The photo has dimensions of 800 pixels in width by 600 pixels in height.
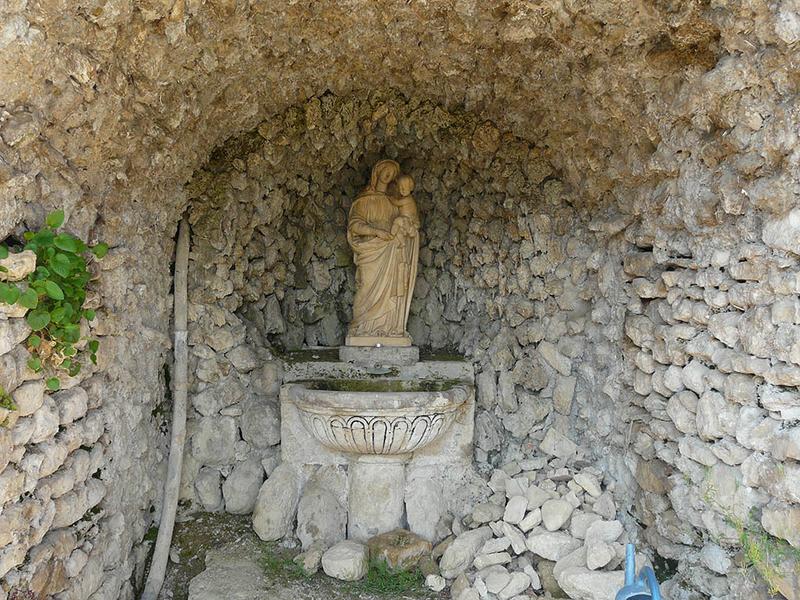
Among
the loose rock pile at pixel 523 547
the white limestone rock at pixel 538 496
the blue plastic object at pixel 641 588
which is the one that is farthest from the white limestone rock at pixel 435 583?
the blue plastic object at pixel 641 588

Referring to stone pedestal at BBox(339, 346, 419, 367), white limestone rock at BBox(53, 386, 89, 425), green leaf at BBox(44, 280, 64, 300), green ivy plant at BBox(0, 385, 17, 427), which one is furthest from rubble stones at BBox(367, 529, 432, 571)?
green leaf at BBox(44, 280, 64, 300)

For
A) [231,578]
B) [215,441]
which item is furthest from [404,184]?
[231,578]

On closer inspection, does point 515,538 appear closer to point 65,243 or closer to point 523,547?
point 523,547

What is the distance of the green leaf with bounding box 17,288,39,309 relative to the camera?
227 centimetres

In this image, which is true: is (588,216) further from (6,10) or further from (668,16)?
(6,10)

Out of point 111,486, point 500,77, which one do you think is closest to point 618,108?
point 500,77

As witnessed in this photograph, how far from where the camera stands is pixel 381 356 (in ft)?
Answer: 14.3

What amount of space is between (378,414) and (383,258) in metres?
1.23

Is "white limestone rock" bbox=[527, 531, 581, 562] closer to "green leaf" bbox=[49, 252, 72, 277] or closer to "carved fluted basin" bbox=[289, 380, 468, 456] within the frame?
"carved fluted basin" bbox=[289, 380, 468, 456]

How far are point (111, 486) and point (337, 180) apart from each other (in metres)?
2.79

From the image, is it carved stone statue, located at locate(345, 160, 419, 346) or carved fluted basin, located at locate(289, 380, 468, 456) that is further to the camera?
carved stone statue, located at locate(345, 160, 419, 346)

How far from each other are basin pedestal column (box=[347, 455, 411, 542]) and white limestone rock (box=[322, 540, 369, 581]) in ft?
0.75

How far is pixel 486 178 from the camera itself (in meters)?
4.59

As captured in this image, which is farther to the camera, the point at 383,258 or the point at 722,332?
the point at 383,258
